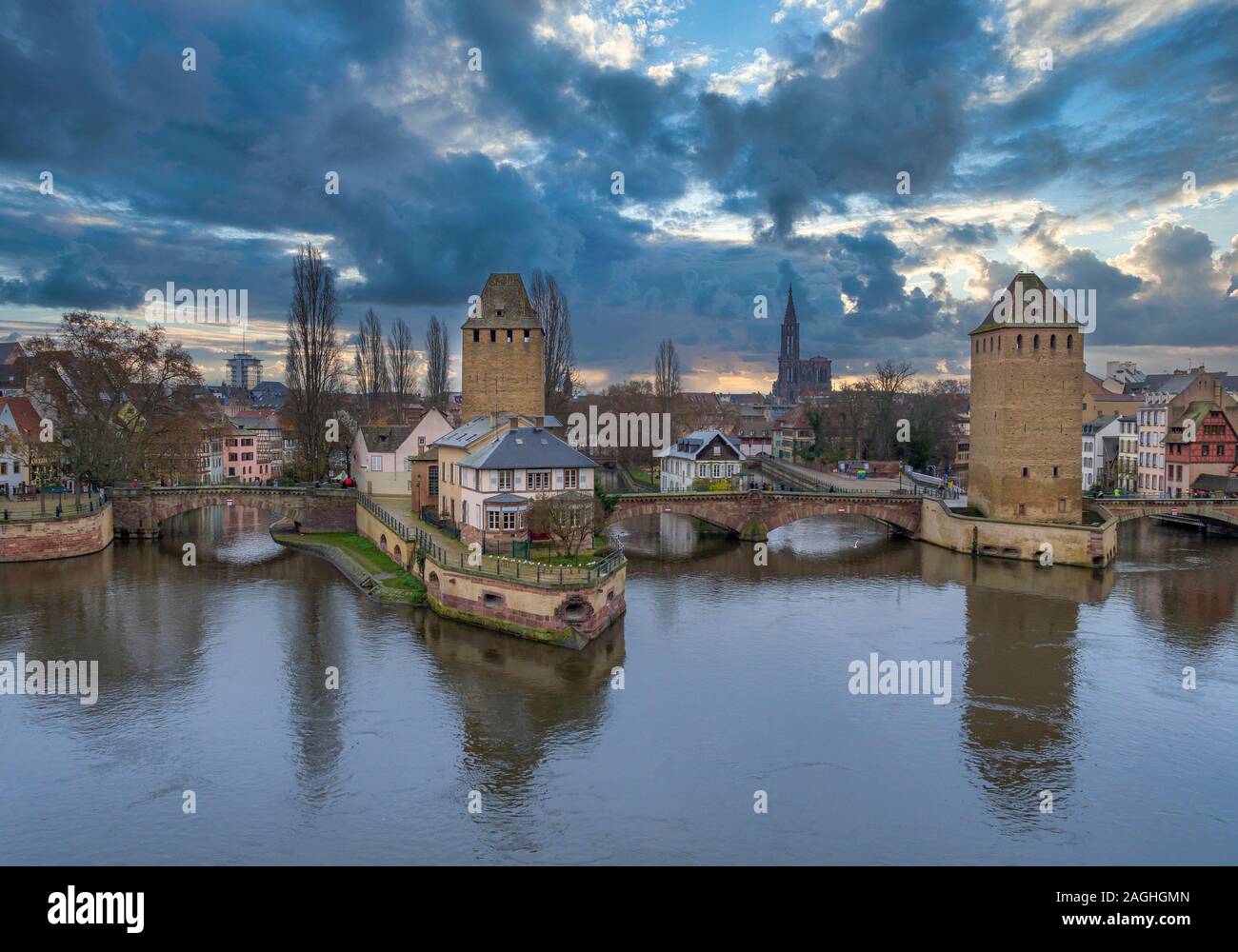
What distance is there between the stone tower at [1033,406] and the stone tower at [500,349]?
24336 millimetres

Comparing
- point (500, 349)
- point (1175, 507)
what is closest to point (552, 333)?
point (500, 349)

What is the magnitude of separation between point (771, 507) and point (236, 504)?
3055cm

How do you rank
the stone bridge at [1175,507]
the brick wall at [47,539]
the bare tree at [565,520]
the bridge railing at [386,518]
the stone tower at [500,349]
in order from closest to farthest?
the bare tree at [565,520] < the bridge railing at [386,518] < the brick wall at [47,539] < the stone tower at [500,349] < the stone bridge at [1175,507]

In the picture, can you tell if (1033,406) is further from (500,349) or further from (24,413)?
(24,413)

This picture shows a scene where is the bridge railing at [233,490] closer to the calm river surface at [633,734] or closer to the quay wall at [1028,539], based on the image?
the calm river surface at [633,734]

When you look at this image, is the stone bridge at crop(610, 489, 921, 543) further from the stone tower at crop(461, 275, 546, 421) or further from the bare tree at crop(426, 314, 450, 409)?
the bare tree at crop(426, 314, 450, 409)

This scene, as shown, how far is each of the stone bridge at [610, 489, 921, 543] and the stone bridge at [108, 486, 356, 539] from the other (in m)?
16.9

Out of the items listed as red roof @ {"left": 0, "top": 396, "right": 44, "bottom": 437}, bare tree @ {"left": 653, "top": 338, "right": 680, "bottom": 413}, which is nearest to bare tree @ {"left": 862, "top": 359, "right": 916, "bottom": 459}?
bare tree @ {"left": 653, "top": 338, "right": 680, "bottom": 413}

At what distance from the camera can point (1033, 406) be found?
154 feet

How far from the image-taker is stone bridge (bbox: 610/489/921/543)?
5206 centimetres

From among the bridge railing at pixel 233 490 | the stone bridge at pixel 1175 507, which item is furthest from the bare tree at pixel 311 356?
the stone bridge at pixel 1175 507

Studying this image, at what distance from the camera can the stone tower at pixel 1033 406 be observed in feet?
153

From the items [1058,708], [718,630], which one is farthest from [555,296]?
[1058,708]

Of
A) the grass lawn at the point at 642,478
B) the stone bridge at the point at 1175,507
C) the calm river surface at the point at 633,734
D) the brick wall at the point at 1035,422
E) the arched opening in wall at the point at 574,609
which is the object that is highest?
the brick wall at the point at 1035,422
